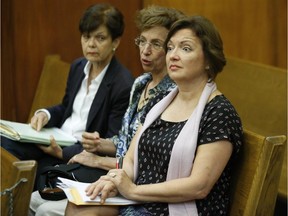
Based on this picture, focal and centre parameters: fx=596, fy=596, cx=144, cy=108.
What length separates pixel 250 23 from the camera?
379 cm

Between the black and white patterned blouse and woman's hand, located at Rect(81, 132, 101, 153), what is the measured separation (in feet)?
1.23

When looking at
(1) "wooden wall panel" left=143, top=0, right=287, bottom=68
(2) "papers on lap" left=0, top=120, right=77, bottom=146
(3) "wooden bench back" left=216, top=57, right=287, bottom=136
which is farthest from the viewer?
(1) "wooden wall panel" left=143, top=0, right=287, bottom=68

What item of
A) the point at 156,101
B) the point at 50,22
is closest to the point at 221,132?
the point at 156,101

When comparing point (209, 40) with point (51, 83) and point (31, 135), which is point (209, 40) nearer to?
point (31, 135)

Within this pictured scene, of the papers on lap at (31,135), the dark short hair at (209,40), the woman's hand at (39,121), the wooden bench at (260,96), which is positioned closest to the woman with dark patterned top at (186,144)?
the dark short hair at (209,40)

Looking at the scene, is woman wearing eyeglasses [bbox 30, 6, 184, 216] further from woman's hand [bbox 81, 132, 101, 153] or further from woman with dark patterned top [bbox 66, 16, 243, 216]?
woman with dark patterned top [bbox 66, 16, 243, 216]

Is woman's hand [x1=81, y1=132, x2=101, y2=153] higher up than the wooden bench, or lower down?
lower down

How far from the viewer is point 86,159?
249 cm

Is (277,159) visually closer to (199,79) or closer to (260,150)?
(260,150)

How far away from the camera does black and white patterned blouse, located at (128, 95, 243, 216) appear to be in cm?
197

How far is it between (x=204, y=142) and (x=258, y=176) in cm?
21

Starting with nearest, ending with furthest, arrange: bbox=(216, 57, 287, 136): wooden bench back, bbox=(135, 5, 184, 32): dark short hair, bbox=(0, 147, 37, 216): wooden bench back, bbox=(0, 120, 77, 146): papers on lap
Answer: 1. bbox=(0, 147, 37, 216): wooden bench back
2. bbox=(135, 5, 184, 32): dark short hair
3. bbox=(0, 120, 77, 146): papers on lap
4. bbox=(216, 57, 287, 136): wooden bench back

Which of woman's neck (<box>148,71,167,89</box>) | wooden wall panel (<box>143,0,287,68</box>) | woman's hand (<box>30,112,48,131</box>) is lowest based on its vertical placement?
woman's hand (<box>30,112,48,131</box>)

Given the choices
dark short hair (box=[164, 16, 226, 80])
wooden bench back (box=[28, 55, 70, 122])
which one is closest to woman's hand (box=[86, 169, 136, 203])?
dark short hair (box=[164, 16, 226, 80])
